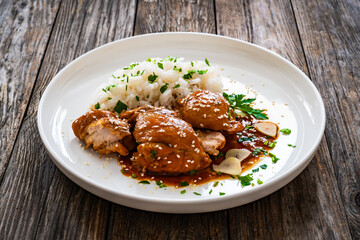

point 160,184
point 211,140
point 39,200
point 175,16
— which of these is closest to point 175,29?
point 175,16

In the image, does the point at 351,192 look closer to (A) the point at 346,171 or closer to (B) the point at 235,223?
(A) the point at 346,171

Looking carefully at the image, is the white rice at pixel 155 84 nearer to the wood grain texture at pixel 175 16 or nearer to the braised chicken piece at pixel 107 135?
the braised chicken piece at pixel 107 135

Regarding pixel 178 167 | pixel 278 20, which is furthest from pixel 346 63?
pixel 178 167

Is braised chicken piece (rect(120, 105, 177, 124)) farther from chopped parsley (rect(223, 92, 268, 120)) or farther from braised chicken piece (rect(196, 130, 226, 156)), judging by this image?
chopped parsley (rect(223, 92, 268, 120))

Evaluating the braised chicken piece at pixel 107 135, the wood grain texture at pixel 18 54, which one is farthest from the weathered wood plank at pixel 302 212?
the wood grain texture at pixel 18 54

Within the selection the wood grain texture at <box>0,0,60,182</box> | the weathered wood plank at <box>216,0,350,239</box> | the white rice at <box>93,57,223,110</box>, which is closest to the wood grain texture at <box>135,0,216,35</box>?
the wood grain texture at <box>0,0,60,182</box>

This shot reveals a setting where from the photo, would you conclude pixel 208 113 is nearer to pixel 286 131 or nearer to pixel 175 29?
pixel 286 131
